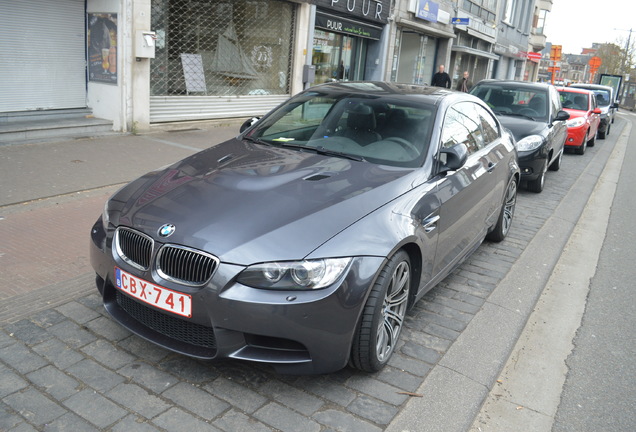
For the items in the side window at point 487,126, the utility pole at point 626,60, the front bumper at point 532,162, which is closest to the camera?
the side window at point 487,126

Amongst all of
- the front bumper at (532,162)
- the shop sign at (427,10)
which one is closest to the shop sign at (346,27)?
the shop sign at (427,10)

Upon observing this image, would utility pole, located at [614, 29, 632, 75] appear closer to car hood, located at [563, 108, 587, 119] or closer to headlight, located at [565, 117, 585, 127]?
car hood, located at [563, 108, 587, 119]

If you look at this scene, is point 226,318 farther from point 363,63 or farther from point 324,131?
point 363,63

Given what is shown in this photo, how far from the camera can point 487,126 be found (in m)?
5.50

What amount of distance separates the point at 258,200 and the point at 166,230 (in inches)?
21.1

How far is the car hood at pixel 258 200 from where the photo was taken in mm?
2865

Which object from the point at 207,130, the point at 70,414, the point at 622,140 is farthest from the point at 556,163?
the point at 622,140

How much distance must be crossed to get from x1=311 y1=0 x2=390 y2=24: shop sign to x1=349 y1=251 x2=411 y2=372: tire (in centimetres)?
1313

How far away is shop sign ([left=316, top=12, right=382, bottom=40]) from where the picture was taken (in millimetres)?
15968

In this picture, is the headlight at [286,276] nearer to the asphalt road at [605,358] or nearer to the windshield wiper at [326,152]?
the windshield wiper at [326,152]

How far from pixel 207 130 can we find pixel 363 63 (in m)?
9.12

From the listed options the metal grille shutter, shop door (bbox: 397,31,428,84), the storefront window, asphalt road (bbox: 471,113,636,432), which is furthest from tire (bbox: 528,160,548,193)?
shop door (bbox: 397,31,428,84)

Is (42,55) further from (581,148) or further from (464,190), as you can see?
(581,148)

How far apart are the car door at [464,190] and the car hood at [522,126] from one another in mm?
3912
